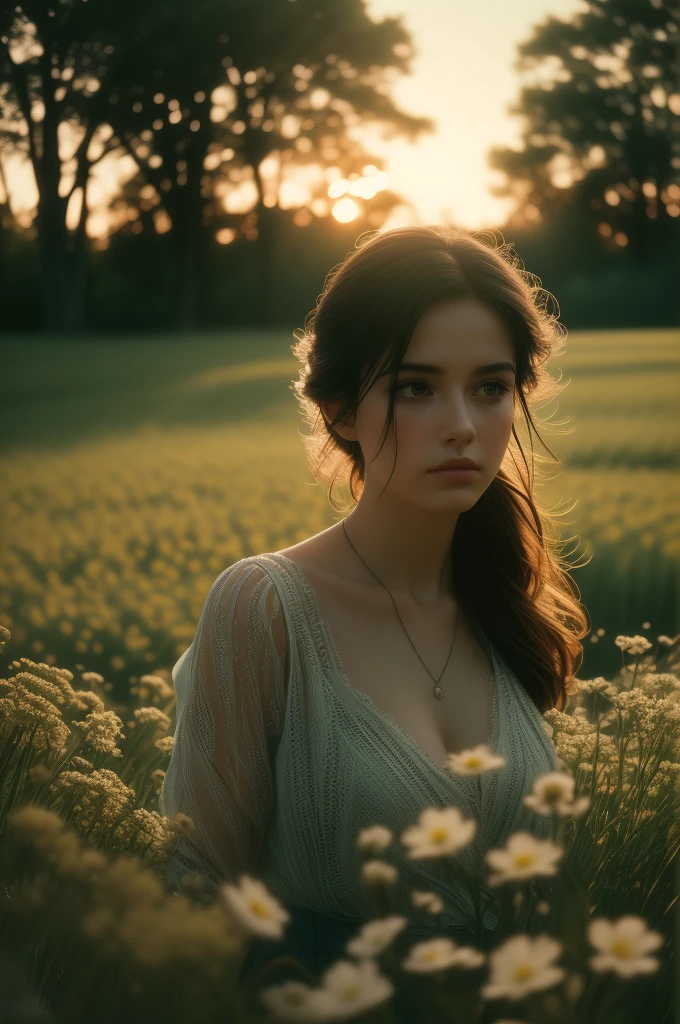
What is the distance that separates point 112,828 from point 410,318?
2.62 feet

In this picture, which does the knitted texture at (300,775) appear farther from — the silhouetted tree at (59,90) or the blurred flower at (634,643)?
the silhouetted tree at (59,90)

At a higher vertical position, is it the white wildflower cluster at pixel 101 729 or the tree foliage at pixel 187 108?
the tree foliage at pixel 187 108

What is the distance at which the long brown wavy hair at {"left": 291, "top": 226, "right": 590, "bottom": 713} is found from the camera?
1.41m

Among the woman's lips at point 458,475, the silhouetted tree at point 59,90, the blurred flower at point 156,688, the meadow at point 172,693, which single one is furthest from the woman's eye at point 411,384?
the silhouetted tree at point 59,90

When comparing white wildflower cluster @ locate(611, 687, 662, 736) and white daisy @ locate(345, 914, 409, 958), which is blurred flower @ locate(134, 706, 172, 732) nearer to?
white wildflower cluster @ locate(611, 687, 662, 736)

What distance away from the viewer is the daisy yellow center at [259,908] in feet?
1.85

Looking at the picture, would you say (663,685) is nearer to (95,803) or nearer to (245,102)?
(95,803)

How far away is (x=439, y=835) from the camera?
63 centimetres

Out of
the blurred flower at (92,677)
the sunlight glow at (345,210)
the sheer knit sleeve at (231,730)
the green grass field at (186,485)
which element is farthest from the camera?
the green grass field at (186,485)

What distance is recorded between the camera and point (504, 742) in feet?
4.80

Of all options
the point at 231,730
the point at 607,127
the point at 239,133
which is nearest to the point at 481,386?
the point at 231,730

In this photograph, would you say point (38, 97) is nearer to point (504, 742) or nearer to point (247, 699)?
point (247, 699)

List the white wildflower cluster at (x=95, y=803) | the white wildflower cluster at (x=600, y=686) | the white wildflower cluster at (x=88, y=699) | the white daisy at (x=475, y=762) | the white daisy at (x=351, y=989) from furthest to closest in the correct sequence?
the white wildflower cluster at (x=600, y=686) < the white wildflower cluster at (x=88, y=699) < the white wildflower cluster at (x=95, y=803) < the white daisy at (x=475, y=762) < the white daisy at (x=351, y=989)

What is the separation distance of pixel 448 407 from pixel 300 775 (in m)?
0.55
